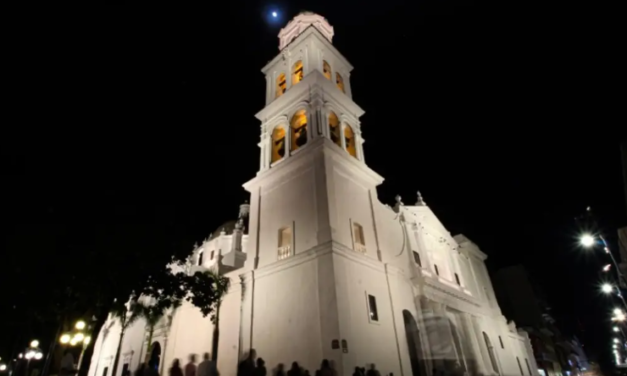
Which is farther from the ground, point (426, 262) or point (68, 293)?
point (426, 262)

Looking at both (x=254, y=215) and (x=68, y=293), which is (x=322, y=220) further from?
(x=68, y=293)

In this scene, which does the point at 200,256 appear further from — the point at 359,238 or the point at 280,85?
the point at 359,238

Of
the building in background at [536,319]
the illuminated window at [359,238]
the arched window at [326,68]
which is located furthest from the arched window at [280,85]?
the building in background at [536,319]

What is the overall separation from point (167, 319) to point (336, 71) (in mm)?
19063

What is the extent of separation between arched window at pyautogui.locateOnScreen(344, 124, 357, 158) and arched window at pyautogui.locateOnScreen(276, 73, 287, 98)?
5.02m

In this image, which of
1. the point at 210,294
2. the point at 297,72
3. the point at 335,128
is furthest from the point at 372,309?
the point at 297,72

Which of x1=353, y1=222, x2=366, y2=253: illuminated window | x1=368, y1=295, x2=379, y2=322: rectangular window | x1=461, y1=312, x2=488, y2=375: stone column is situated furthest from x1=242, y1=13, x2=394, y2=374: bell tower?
x1=461, y1=312, x2=488, y2=375: stone column

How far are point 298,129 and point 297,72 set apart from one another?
16.2 ft

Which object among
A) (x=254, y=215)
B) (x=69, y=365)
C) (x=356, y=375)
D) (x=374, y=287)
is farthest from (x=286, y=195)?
(x=69, y=365)

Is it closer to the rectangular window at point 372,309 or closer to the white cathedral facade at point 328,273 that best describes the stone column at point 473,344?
the white cathedral facade at point 328,273

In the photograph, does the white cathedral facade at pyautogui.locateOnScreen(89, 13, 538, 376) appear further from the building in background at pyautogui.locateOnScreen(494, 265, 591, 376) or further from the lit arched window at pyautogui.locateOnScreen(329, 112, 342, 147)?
the building in background at pyautogui.locateOnScreen(494, 265, 591, 376)

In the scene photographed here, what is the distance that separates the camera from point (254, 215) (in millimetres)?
19562

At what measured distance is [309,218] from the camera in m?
16.8

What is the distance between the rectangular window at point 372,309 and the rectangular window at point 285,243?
4065 millimetres
